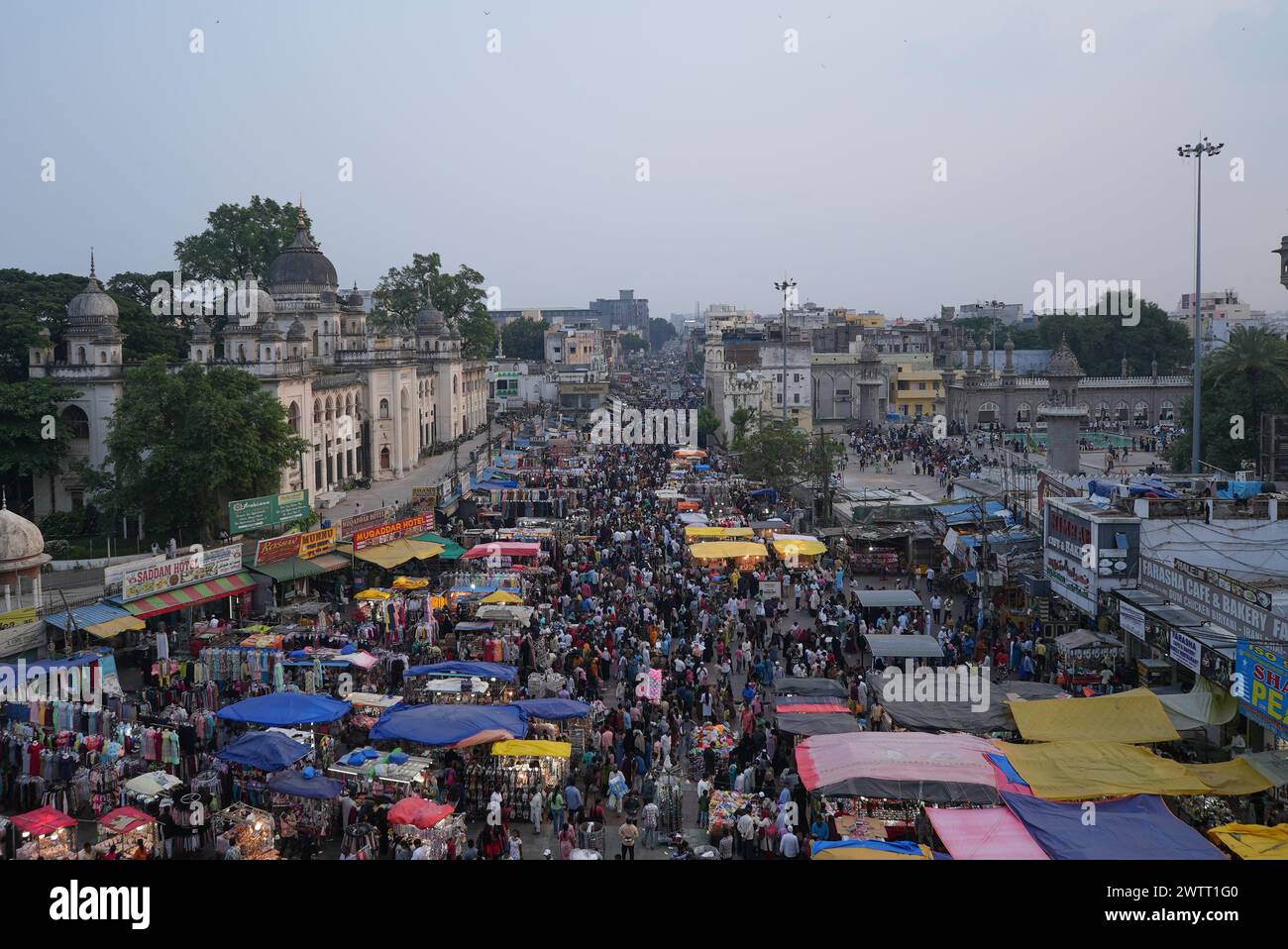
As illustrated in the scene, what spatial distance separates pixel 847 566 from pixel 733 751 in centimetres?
1348

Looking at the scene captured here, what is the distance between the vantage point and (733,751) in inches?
575

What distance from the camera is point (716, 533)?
28391mm

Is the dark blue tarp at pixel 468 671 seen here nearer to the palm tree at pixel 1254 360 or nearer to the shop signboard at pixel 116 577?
the shop signboard at pixel 116 577

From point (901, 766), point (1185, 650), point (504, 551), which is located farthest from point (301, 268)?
point (901, 766)

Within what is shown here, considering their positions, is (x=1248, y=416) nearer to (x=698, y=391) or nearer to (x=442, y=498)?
(x=442, y=498)

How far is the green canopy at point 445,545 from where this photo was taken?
91.4ft

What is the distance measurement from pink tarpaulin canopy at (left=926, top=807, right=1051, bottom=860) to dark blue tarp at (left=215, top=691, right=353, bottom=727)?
25.2 feet

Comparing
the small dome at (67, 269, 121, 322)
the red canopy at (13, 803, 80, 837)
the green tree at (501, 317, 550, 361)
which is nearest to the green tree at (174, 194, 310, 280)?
the small dome at (67, 269, 121, 322)

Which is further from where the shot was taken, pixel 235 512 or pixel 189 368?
pixel 189 368

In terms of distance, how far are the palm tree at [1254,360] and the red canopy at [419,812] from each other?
1395 inches

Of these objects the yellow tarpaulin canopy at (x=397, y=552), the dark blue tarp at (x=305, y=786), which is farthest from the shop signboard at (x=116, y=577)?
the dark blue tarp at (x=305, y=786)

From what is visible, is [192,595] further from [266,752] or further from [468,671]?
[266,752]

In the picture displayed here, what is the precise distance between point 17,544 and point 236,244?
129 ft
